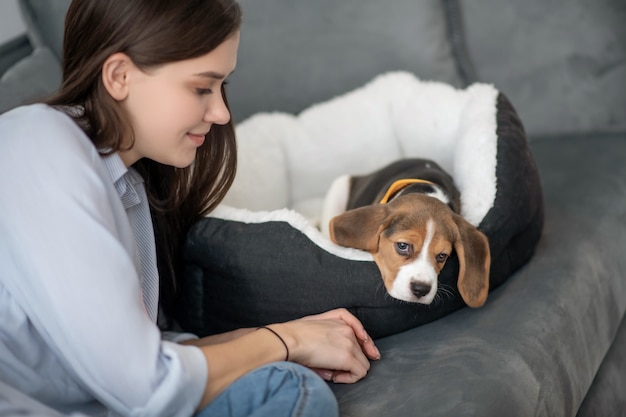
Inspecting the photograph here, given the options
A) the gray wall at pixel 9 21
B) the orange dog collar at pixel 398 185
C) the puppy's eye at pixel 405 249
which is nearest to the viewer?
the puppy's eye at pixel 405 249

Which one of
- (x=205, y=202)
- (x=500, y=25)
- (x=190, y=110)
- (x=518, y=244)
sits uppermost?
(x=190, y=110)

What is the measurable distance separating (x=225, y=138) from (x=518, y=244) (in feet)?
2.74

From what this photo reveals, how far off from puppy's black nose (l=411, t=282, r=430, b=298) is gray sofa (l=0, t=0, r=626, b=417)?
10cm

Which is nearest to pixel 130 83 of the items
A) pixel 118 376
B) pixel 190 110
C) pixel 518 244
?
pixel 190 110

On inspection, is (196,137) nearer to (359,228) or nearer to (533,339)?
(359,228)

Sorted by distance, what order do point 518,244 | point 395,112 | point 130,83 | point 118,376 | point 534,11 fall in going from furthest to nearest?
point 534,11
point 395,112
point 518,244
point 130,83
point 118,376

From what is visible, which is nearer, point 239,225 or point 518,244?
point 239,225

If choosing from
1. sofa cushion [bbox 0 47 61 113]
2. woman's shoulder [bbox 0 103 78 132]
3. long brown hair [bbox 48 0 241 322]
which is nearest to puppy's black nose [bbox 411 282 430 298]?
long brown hair [bbox 48 0 241 322]

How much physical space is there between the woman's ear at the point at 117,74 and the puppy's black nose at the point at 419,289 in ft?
2.49

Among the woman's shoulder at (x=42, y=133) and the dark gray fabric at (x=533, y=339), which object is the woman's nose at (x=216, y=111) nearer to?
the woman's shoulder at (x=42, y=133)

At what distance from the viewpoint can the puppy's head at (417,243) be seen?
177 centimetres

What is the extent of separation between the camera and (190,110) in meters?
1.46

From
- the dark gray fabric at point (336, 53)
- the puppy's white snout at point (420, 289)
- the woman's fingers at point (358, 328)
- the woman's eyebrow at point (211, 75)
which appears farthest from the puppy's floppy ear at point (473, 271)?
the dark gray fabric at point (336, 53)

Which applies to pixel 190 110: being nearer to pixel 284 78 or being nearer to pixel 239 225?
pixel 239 225
